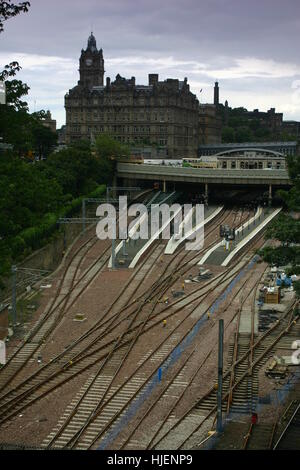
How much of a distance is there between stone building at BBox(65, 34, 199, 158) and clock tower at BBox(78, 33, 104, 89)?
73.0 ft

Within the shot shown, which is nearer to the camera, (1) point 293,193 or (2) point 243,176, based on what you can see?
(1) point 293,193

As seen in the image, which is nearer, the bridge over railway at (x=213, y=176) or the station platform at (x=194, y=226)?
the station platform at (x=194, y=226)

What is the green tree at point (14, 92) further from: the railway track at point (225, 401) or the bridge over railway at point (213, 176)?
the bridge over railway at point (213, 176)

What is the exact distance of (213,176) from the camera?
81000 mm

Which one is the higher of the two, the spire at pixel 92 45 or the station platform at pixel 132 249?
the spire at pixel 92 45

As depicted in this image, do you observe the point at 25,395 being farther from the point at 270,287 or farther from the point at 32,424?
the point at 270,287

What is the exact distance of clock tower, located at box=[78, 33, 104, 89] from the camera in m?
155

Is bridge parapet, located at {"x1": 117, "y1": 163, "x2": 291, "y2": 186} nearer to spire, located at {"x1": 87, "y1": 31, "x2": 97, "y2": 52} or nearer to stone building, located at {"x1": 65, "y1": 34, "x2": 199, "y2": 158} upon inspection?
stone building, located at {"x1": 65, "y1": 34, "x2": 199, "y2": 158}

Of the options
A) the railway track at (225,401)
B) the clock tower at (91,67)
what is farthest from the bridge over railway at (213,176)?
the clock tower at (91,67)

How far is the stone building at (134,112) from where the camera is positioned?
130250 millimetres

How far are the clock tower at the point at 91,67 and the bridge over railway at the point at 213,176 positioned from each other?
74.6 meters

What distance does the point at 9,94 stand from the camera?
74.2 feet
